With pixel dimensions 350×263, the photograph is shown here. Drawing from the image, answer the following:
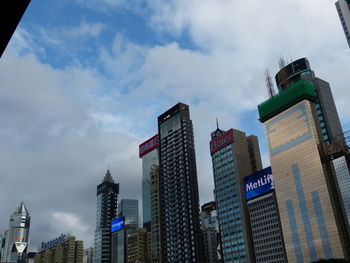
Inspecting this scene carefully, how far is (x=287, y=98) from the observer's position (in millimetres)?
183000

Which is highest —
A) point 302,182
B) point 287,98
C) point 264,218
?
point 287,98

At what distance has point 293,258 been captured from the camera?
164375 mm

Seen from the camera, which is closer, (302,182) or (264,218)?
(302,182)

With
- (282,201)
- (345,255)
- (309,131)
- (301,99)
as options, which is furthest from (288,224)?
(301,99)

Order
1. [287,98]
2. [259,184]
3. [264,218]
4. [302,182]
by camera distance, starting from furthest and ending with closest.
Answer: [259,184] → [264,218] → [287,98] → [302,182]

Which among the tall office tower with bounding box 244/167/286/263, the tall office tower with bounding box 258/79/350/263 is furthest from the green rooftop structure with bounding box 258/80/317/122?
the tall office tower with bounding box 244/167/286/263

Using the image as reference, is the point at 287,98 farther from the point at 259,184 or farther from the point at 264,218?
the point at 264,218

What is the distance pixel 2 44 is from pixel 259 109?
193704 mm

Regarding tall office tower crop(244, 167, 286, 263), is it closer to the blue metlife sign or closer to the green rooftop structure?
the blue metlife sign

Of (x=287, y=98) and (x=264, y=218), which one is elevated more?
(x=287, y=98)

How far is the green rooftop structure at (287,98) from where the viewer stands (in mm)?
177113

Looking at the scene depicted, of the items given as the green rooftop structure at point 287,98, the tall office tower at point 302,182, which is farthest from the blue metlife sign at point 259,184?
the green rooftop structure at point 287,98

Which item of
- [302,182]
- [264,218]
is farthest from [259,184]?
[302,182]

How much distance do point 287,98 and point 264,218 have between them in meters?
58.3
